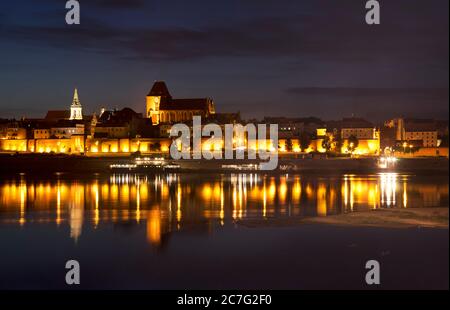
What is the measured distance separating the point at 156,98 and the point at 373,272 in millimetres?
76643

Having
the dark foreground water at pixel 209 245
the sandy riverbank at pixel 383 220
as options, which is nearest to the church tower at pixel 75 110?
the dark foreground water at pixel 209 245

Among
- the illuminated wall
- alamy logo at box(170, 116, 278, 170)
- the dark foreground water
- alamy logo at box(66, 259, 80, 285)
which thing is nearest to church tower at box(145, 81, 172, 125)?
alamy logo at box(170, 116, 278, 170)

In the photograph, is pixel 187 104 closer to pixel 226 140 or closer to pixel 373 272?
pixel 226 140

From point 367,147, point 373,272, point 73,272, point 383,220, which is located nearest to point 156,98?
point 367,147

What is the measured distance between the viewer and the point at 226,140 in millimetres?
75000

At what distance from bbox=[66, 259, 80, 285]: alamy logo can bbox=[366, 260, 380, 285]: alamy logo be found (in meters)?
5.73

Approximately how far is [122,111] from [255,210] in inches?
2460

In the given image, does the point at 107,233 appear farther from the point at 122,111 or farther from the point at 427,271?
the point at 122,111

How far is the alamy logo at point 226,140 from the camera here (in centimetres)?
6838

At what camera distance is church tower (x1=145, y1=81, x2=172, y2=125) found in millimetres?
86188

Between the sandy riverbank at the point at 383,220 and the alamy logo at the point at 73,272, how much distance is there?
662cm

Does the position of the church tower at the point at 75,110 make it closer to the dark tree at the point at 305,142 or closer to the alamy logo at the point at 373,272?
the dark tree at the point at 305,142

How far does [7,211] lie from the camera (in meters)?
24.1
